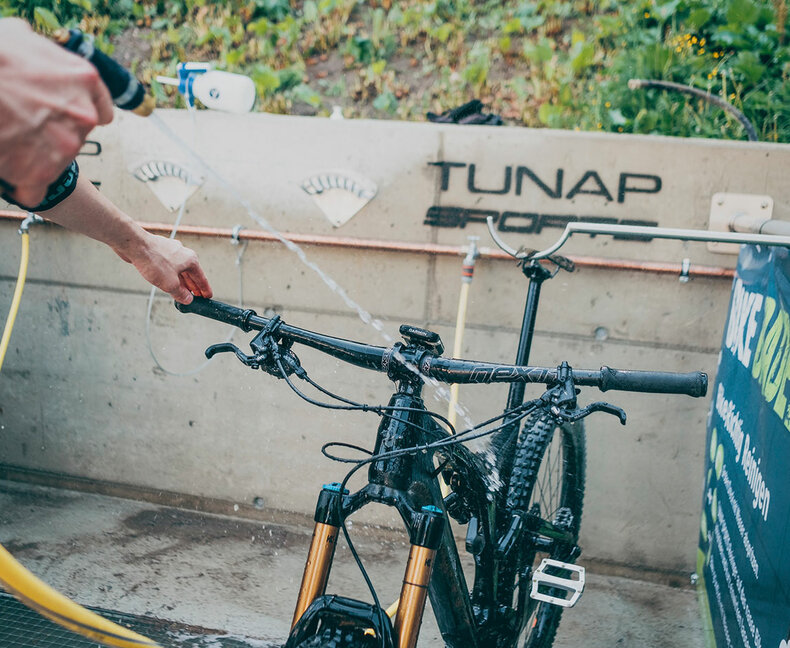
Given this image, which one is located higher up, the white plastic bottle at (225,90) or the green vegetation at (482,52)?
the green vegetation at (482,52)

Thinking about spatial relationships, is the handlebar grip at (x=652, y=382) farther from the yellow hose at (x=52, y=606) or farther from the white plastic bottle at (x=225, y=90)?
the white plastic bottle at (x=225, y=90)

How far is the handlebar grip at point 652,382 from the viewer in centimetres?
181

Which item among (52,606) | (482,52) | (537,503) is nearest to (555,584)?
(537,503)

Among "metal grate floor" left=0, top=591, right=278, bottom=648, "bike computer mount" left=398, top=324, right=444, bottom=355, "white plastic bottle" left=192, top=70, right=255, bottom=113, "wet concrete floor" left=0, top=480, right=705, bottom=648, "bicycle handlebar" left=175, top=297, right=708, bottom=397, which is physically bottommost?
"metal grate floor" left=0, top=591, right=278, bottom=648

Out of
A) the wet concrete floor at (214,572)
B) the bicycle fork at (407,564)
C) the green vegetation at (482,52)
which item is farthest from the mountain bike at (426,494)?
the green vegetation at (482,52)

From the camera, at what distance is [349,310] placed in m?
3.94

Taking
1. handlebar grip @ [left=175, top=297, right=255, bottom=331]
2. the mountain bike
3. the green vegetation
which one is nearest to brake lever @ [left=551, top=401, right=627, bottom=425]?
the mountain bike

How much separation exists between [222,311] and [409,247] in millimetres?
1862

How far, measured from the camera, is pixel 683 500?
149 inches

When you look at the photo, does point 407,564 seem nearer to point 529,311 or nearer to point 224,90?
point 529,311

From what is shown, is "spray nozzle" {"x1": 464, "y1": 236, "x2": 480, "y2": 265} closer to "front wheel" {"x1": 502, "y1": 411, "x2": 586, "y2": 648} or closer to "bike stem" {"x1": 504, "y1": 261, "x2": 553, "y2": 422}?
"bike stem" {"x1": 504, "y1": 261, "x2": 553, "y2": 422}

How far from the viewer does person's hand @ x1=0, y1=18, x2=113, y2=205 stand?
1.13 meters

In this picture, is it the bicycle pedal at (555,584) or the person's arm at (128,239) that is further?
the bicycle pedal at (555,584)

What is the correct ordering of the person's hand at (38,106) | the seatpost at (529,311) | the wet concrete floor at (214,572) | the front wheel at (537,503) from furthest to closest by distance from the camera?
the wet concrete floor at (214,572)
the seatpost at (529,311)
the front wheel at (537,503)
the person's hand at (38,106)
